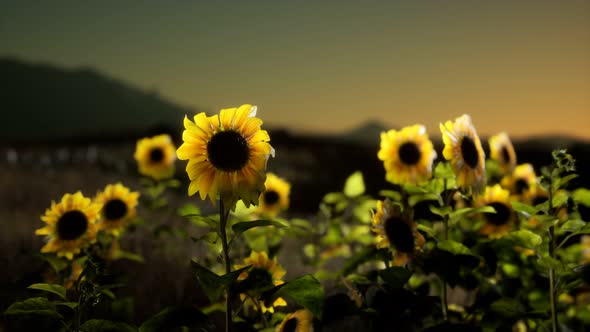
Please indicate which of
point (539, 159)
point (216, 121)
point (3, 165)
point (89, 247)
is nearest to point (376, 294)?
point (216, 121)

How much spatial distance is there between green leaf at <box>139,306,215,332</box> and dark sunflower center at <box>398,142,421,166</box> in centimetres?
125

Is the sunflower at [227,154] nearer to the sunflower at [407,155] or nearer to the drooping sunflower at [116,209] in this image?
the sunflower at [407,155]

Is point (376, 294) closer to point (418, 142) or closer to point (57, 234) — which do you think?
point (418, 142)

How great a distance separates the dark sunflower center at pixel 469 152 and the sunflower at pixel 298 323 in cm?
93

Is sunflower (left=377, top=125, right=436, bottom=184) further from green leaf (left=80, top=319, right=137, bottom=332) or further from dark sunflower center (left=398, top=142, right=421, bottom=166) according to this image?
green leaf (left=80, top=319, right=137, bottom=332)

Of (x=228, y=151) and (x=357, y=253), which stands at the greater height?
(x=228, y=151)

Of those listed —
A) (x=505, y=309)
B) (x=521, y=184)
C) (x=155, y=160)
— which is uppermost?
(x=155, y=160)

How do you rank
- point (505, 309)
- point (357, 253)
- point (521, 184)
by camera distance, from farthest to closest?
point (521, 184) → point (357, 253) → point (505, 309)

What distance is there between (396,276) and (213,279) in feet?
2.45

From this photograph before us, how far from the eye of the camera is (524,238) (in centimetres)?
231

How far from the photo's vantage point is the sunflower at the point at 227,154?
70.9 inches

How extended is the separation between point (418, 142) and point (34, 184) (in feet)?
21.7

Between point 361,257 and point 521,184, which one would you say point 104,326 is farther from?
point 521,184

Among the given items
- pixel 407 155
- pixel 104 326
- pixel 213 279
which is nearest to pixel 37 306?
pixel 104 326
